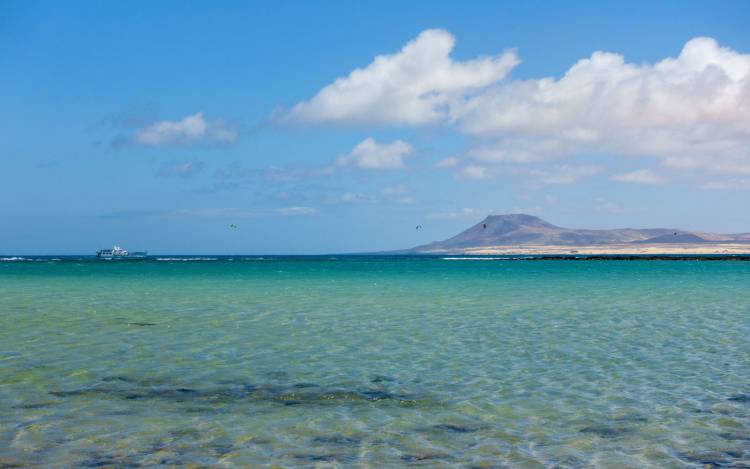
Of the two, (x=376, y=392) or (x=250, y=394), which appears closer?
(x=250, y=394)

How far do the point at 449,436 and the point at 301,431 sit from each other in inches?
113

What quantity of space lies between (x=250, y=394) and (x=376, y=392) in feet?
10.1

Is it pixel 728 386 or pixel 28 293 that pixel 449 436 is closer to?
pixel 728 386

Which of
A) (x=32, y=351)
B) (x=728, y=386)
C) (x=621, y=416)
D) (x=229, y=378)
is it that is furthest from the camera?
(x=32, y=351)

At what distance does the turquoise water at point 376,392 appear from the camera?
455 inches

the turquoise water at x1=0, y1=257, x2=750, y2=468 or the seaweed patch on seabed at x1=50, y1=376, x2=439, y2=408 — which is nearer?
the turquoise water at x1=0, y1=257, x2=750, y2=468

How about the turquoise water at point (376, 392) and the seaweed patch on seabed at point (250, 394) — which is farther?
the seaweed patch on seabed at point (250, 394)

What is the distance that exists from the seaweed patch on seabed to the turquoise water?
73 millimetres

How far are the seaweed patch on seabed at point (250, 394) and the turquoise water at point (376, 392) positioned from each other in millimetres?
73

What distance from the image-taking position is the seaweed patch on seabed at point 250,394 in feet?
50.1

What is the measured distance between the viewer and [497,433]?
12.7 metres

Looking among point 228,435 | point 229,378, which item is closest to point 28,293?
point 229,378

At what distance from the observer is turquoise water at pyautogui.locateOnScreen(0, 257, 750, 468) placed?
11.5 metres

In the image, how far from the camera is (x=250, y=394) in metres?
16.0
